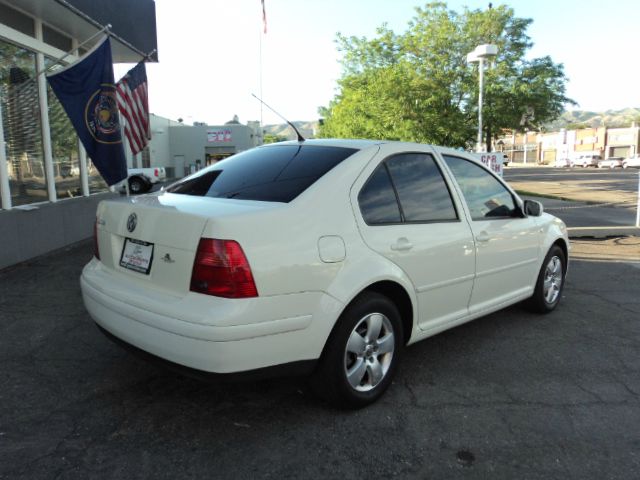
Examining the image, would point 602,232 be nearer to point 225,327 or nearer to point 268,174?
point 268,174

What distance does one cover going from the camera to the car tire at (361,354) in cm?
285

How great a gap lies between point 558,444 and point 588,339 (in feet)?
6.43

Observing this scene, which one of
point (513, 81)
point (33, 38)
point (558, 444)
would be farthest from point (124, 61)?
point (513, 81)

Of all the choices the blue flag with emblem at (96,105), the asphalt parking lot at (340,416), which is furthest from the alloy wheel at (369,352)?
the blue flag with emblem at (96,105)

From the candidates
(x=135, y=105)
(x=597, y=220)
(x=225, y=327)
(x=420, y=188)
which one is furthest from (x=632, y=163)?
(x=225, y=327)

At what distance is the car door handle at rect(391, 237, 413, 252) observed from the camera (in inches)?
123

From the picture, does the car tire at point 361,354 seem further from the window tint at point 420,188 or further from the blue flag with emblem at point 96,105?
the blue flag with emblem at point 96,105

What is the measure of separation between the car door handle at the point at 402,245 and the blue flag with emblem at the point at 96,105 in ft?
17.3

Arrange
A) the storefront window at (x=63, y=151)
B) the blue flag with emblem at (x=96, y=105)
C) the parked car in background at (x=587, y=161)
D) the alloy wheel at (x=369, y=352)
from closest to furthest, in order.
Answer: the alloy wheel at (x=369, y=352)
the blue flag with emblem at (x=96, y=105)
the storefront window at (x=63, y=151)
the parked car in background at (x=587, y=161)

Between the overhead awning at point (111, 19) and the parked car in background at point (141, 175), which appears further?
the parked car in background at point (141, 175)

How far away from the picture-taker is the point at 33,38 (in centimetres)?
820

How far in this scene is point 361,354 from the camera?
3.03 meters

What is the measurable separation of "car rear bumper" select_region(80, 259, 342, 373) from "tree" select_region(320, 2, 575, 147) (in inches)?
662

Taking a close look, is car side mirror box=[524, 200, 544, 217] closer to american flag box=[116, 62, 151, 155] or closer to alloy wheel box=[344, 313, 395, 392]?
alloy wheel box=[344, 313, 395, 392]
